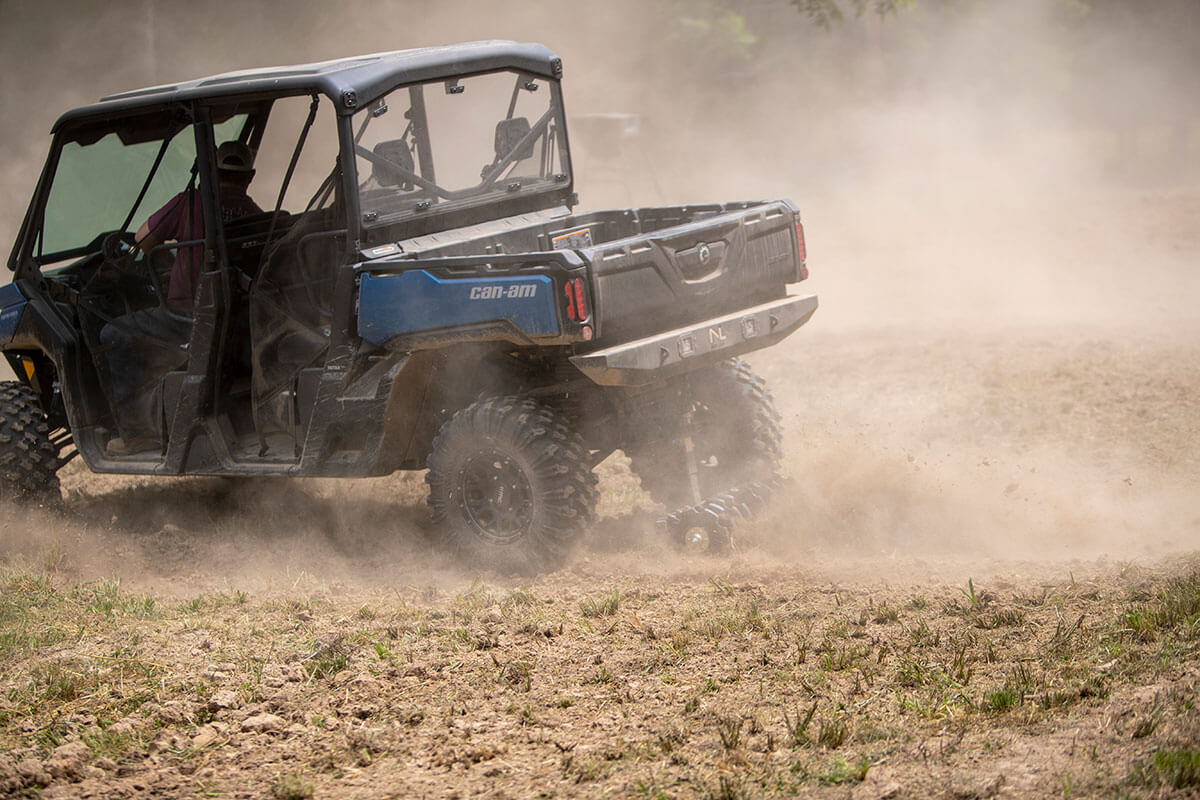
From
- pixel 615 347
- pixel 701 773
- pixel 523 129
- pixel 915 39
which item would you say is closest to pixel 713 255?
pixel 615 347

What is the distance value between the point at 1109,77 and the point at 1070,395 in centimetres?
2394

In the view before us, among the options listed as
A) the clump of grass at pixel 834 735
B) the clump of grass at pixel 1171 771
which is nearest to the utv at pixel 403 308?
the clump of grass at pixel 834 735

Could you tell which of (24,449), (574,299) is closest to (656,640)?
(574,299)

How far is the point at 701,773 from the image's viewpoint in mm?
3387

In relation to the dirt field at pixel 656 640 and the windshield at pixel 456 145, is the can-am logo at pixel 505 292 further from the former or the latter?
the dirt field at pixel 656 640

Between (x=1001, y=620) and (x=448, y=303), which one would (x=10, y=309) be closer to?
(x=448, y=303)

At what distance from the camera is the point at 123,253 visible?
A: 6.95 meters

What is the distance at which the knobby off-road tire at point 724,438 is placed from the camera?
6.45m

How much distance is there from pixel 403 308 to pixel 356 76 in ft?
3.73

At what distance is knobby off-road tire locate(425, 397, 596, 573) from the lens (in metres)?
5.61

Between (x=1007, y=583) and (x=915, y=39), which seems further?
(x=915, y=39)

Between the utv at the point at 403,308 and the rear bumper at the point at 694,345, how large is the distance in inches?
0.5

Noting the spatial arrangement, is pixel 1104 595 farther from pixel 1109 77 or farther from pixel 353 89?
pixel 1109 77

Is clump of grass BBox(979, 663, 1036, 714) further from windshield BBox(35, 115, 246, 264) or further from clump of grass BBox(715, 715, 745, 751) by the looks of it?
windshield BBox(35, 115, 246, 264)
